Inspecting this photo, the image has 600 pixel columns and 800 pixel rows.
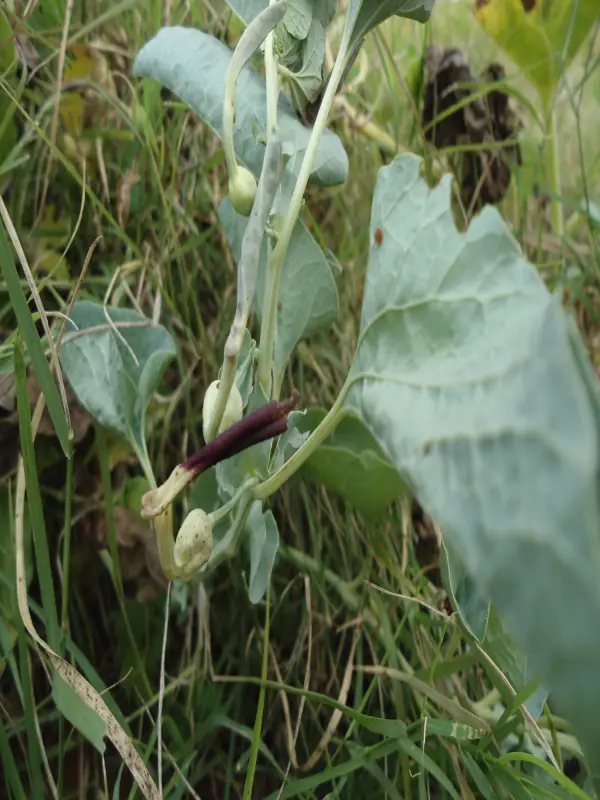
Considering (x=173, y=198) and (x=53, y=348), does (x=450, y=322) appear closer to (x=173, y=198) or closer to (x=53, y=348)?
(x=53, y=348)

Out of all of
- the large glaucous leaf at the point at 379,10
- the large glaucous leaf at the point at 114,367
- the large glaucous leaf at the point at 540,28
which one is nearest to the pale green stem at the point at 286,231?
the large glaucous leaf at the point at 379,10

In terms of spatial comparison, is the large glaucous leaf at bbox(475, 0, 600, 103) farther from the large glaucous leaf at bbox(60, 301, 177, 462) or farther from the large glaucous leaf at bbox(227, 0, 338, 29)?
the large glaucous leaf at bbox(60, 301, 177, 462)

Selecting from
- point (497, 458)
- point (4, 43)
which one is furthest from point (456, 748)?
point (4, 43)

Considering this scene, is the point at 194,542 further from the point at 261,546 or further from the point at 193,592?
the point at 193,592

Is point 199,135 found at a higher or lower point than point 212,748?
higher

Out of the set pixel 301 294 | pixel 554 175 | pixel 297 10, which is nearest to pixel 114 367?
pixel 301 294
